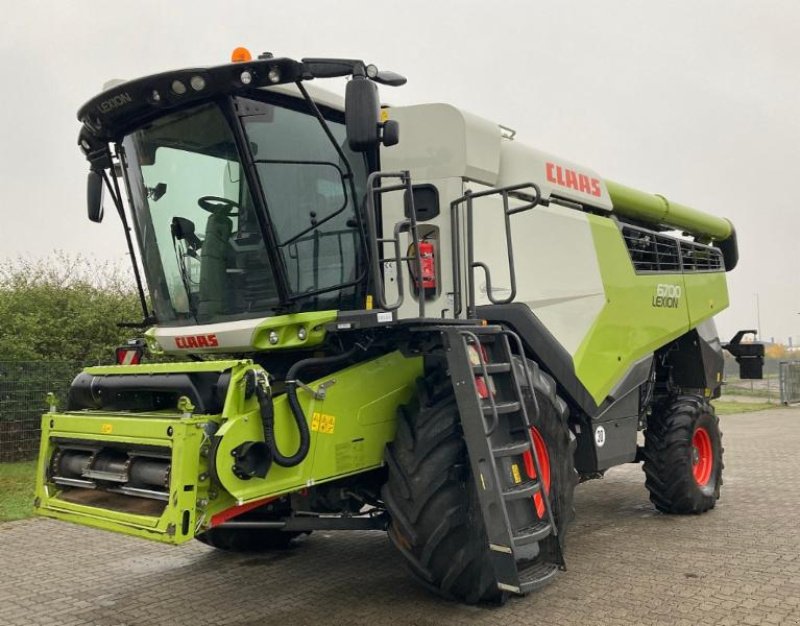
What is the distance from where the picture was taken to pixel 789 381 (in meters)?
24.5

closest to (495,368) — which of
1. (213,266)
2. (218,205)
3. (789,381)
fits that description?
(213,266)

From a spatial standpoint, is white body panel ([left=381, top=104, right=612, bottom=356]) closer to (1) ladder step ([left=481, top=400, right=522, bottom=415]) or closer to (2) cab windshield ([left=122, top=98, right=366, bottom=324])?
(2) cab windshield ([left=122, top=98, right=366, bottom=324])

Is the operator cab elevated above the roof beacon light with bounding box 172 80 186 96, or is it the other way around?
the roof beacon light with bounding box 172 80 186 96

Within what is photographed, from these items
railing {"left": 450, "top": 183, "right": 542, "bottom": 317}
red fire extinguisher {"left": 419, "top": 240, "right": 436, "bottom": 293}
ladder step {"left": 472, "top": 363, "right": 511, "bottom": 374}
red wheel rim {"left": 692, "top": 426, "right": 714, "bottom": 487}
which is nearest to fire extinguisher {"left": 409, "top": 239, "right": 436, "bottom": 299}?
red fire extinguisher {"left": 419, "top": 240, "right": 436, "bottom": 293}

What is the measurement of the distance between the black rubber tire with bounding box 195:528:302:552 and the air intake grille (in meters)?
3.70

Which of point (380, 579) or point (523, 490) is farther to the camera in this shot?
point (380, 579)

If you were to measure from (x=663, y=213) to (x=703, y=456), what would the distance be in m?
2.41

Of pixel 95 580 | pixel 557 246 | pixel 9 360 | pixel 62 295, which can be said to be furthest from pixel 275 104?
pixel 62 295

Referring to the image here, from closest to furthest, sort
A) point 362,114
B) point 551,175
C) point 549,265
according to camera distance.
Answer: point 362,114
point 549,265
point 551,175

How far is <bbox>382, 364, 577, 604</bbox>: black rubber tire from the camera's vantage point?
4.07m

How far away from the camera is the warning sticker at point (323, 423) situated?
4055mm

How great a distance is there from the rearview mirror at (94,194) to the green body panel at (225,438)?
3.53ft

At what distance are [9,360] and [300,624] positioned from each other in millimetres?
7846

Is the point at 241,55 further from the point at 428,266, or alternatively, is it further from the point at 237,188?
the point at 428,266
